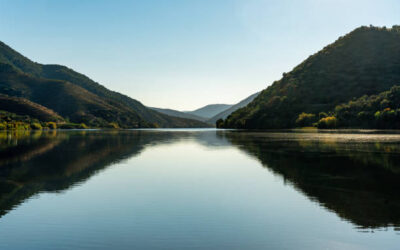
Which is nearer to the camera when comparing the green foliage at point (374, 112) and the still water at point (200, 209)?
the still water at point (200, 209)

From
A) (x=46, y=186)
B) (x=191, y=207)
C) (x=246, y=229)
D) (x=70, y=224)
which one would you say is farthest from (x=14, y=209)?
(x=246, y=229)

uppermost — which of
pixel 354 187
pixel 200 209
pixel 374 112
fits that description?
pixel 374 112

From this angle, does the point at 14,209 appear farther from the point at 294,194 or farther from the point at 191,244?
the point at 294,194

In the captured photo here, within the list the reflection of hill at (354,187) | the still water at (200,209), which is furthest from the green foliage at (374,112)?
the still water at (200,209)

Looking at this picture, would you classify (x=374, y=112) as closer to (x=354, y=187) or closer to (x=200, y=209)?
(x=354, y=187)

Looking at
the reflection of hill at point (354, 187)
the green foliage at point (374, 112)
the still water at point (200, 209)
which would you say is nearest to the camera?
the still water at point (200, 209)

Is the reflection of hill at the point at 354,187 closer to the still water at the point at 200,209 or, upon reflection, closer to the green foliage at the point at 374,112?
the still water at the point at 200,209

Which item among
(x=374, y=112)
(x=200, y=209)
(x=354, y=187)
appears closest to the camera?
(x=200, y=209)

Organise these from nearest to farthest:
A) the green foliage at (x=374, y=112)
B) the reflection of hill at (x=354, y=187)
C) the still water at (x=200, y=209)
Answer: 1. the still water at (x=200, y=209)
2. the reflection of hill at (x=354, y=187)
3. the green foliage at (x=374, y=112)

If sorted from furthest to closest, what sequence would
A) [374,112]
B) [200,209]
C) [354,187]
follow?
[374,112], [354,187], [200,209]

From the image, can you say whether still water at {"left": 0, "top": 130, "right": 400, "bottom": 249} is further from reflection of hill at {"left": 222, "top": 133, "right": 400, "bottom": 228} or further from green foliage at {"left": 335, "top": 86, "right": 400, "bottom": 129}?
green foliage at {"left": 335, "top": 86, "right": 400, "bottom": 129}

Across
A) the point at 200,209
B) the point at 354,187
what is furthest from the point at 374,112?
the point at 200,209

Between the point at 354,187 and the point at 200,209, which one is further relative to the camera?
the point at 354,187

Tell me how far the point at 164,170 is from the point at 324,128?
17997 cm
